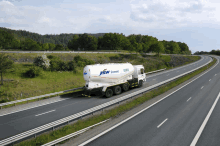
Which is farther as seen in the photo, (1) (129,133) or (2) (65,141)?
(1) (129,133)

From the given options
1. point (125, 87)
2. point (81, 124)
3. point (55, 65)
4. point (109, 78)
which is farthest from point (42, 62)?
point (81, 124)

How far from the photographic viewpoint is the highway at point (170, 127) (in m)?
10.2

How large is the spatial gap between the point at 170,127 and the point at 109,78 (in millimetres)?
10497

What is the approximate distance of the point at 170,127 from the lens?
39.8 feet

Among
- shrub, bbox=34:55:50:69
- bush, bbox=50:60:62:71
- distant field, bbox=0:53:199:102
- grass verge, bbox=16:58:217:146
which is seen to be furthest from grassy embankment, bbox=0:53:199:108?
grass verge, bbox=16:58:217:146

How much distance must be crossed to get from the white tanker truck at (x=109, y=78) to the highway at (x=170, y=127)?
6.22 m

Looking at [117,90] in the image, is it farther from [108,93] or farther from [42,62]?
[42,62]

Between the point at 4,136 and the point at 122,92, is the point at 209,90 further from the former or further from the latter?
the point at 4,136

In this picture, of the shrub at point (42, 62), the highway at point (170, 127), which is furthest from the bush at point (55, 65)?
the highway at point (170, 127)

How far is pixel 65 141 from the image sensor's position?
1016cm

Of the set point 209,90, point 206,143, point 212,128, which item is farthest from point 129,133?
point 209,90

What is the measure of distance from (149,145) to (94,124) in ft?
14.7

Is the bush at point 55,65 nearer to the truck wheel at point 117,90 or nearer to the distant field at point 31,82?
the distant field at point 31,82

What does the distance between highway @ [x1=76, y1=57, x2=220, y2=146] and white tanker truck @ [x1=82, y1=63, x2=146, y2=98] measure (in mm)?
6218
